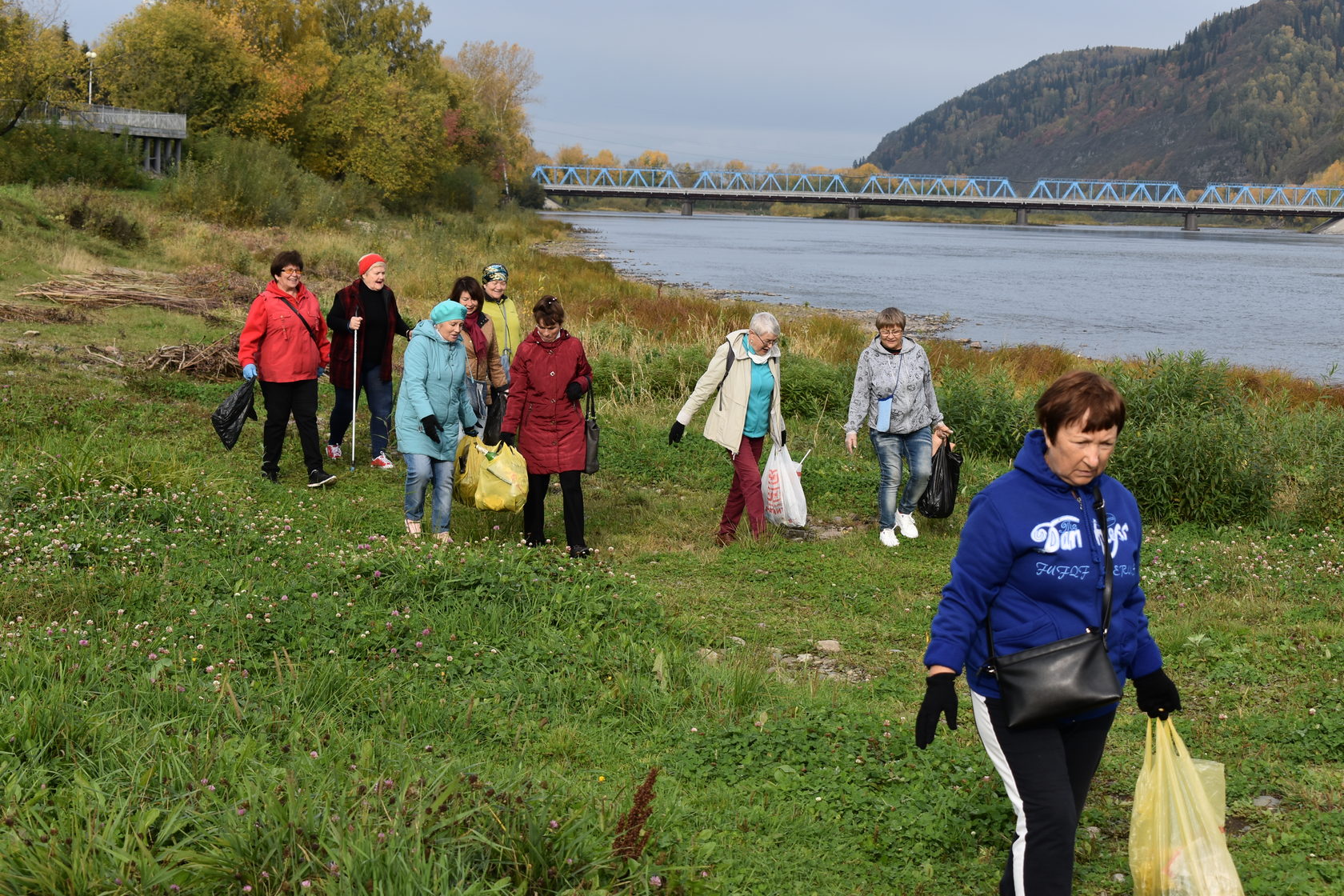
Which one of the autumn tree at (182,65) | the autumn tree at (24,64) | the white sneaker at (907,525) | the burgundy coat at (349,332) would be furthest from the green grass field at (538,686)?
the autumn tree at (182,65)

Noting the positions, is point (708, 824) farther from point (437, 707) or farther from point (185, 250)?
point (185, 250)

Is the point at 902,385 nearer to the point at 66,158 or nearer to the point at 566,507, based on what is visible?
the point at 566,507

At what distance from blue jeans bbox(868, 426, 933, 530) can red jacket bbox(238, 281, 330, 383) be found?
447 cm

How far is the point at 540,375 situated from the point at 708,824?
4.15m

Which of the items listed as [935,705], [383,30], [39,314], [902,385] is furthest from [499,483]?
[383,30]

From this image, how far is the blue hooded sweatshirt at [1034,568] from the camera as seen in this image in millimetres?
3215

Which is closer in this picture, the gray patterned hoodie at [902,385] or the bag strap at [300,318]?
the gray patterned hoodie at [902,385]

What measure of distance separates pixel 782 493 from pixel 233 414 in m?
4.33

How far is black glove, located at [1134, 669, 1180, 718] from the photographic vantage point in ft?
11.1

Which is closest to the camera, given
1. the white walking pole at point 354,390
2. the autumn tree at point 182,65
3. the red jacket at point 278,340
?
the red jacket at point 278,340

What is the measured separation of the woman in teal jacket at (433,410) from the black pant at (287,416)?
172cm

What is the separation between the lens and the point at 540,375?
25.4 ft

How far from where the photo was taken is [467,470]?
799 cm

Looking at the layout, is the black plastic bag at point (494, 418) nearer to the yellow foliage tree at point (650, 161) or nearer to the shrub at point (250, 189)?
→ the shrub at point (250, 189)
